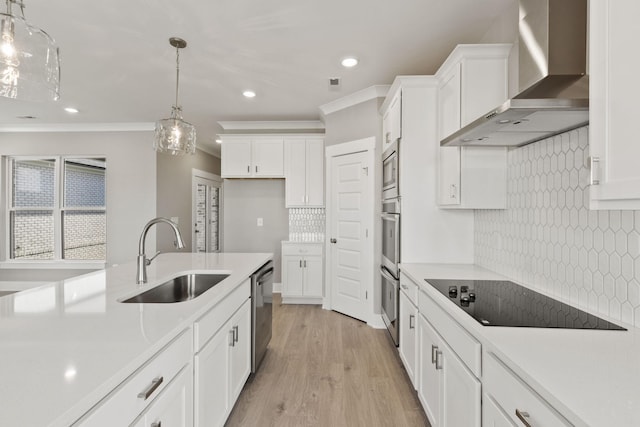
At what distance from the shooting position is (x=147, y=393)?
969 millimetres

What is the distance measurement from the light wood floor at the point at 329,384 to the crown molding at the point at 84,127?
3.81 metres

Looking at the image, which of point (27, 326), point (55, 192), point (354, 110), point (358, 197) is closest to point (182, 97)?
point (354, 110)

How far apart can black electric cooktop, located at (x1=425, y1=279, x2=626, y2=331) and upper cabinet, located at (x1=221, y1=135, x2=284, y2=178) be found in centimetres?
335

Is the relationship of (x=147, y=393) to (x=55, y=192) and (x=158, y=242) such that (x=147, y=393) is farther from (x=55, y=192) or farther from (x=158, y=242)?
(x=55, y=192)

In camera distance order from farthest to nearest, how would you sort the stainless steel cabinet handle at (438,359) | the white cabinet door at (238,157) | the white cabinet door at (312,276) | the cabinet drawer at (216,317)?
1. the white cabinet door at (238,157)
2. the white cabinet door at (312,276)
3. the stainless steel cabinet handle at (438,359)
4. the cabinet drawer at (216,317)

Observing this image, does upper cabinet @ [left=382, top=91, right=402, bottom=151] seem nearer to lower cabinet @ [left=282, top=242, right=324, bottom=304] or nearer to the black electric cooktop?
the black electric cooktop

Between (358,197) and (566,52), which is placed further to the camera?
(358,197)

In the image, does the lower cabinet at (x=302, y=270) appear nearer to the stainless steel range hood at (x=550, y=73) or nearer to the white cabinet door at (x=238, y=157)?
the white cabinet door at (x=238, y=157)

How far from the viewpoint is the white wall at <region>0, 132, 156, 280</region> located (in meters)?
4.97

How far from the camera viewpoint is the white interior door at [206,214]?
241 inches

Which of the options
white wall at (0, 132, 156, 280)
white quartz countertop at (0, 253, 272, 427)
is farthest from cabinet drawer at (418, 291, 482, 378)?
white wall at (0, 132, 156, 280)

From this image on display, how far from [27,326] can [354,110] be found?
355 cm

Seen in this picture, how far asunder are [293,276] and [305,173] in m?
1.50

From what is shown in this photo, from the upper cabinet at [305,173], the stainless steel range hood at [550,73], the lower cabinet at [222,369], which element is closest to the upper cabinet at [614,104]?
the stainless steel range hood at [550,73]
